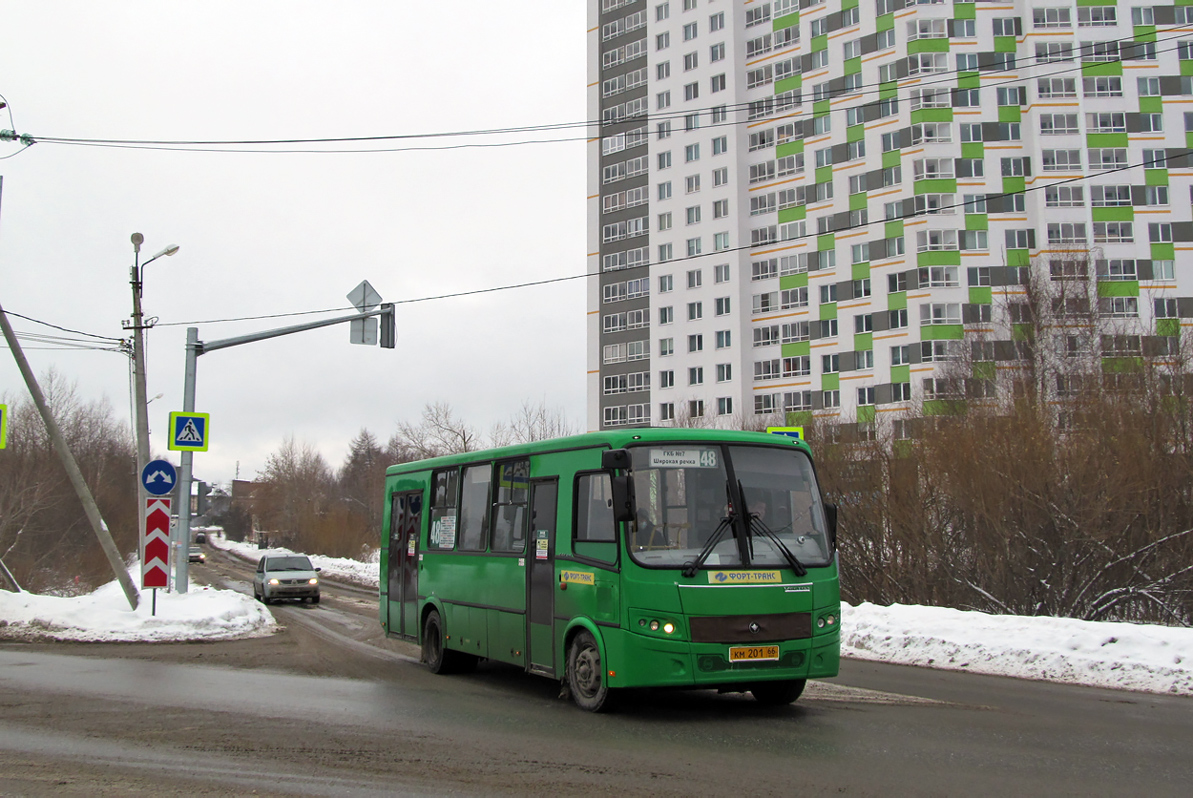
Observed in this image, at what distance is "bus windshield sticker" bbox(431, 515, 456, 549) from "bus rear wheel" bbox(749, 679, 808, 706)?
15.5ft

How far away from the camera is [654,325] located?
8256cm

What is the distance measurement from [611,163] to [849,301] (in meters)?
26.0

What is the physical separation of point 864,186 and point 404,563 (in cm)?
6304

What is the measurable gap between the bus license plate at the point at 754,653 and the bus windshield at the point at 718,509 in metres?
0.73

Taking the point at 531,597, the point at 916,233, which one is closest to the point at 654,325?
the point at 916,233

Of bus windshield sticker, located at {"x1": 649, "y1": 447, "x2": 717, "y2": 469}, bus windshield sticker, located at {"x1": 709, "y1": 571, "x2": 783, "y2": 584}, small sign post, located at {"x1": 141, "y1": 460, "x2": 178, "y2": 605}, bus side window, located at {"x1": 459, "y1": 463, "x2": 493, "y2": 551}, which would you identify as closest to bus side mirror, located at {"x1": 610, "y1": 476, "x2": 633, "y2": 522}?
bus windshield sticker, located at {"x1": 649, "y1": 447, "x2": 717, "y2": 469}

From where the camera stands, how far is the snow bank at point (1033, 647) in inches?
478

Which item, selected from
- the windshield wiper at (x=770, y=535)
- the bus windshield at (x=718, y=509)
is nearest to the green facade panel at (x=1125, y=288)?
the bus windshield at (x=718, y=509)

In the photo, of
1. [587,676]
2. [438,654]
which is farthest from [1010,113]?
[587,676]

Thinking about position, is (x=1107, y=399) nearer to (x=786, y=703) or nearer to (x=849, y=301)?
(x=786, y=703)

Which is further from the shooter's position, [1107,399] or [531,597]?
[1107,399]

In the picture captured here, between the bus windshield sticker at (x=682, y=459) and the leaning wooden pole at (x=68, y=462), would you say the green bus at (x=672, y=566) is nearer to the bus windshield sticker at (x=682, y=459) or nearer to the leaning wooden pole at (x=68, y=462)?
the bus windshield sticker at (x=682, y=459)

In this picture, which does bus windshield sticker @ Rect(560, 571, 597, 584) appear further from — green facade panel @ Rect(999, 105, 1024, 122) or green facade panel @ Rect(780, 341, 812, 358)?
green facade panel @ Rect(999, 105, 1024, 122)

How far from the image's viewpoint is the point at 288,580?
31.4m
